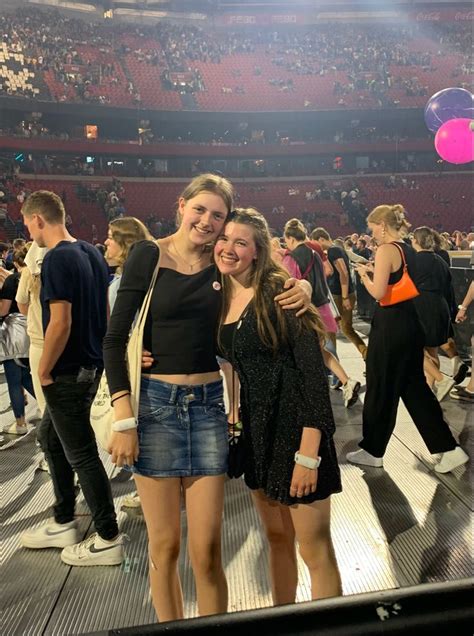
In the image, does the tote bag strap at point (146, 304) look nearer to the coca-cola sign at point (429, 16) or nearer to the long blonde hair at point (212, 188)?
the long blonde hair at point (212, 188)

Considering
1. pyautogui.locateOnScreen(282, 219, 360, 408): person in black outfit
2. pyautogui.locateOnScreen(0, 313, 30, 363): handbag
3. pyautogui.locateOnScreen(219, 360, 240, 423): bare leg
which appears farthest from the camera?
pyautogui.locateOnScreen(282, 219, 360, 408): person in black outfit

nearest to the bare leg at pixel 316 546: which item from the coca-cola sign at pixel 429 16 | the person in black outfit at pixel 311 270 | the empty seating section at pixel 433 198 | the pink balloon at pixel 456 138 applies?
the person in black outfit at pixel 311 270

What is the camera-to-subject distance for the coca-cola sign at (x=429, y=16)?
111 ft

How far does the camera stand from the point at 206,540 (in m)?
1.54

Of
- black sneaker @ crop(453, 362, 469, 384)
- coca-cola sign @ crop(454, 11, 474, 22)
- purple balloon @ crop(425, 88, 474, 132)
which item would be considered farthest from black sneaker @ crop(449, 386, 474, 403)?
coca-cola sign @ crop(454, 11, 474, 22)

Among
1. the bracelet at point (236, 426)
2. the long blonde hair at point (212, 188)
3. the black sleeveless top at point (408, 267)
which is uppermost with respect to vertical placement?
the long blonde hair at point (212, 188)

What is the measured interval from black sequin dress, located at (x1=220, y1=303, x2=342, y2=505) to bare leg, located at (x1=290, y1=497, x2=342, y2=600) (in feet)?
0.14

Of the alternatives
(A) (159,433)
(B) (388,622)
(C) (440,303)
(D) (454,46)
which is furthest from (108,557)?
(D) (454,46)

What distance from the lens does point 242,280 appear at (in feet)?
5.20

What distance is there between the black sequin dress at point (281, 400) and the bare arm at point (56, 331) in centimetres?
96

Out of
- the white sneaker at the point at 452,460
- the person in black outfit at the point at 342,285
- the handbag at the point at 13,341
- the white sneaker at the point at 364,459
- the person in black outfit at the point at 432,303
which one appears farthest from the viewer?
the person in black outfit at the point at 342,285

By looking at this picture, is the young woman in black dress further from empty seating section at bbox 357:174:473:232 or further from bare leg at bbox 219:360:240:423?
empty seating section at bbox 357:174:473:232

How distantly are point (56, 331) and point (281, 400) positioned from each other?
3.76 feet

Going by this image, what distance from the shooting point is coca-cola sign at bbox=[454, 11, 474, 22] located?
3369 centimetres
